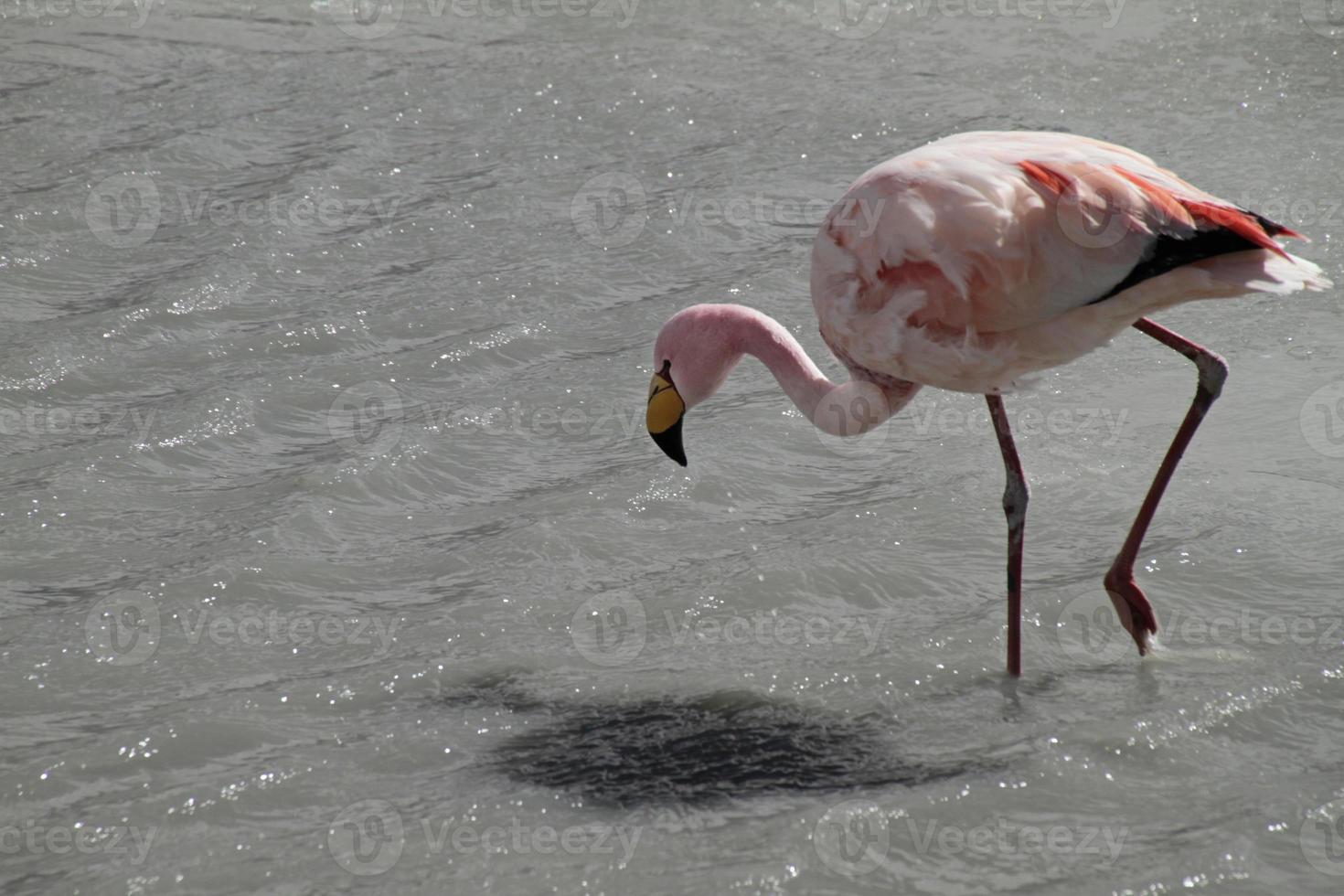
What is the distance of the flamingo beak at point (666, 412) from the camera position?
165 inches

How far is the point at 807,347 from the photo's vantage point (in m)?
5.76

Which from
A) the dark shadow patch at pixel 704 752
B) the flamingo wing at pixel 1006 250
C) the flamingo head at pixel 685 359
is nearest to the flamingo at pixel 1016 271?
the flamingo wing at pixel 1006 250

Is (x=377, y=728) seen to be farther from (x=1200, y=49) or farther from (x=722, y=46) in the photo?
(x=1200, y=49)

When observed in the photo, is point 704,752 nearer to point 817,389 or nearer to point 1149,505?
point 817,389

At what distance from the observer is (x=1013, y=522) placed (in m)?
4.01

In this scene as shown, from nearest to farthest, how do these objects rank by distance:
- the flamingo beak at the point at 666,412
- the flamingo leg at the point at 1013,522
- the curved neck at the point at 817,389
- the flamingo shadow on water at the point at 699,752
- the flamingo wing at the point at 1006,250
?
the flamingo shadow on water at the point at 699,752 < the flamingo wing at the point at 1006,250 < the flamingo leg at the point at 1013,522 < the curved neck at the point at 817,389 < the flamingo beak at the point at 666,412

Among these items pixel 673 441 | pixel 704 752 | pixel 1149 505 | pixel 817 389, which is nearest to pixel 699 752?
pixel 704 752

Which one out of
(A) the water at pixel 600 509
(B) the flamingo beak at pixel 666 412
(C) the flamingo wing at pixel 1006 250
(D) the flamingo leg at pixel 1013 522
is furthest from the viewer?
(B) the flamingo beak at pixel 666 412

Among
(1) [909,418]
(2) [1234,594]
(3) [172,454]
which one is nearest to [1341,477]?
(2) [1234,594]

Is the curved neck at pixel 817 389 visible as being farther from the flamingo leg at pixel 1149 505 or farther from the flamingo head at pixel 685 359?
the flamingo leg at pixel 1149 505

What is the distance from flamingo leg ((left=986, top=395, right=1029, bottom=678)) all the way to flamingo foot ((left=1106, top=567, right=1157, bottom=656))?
25 cm

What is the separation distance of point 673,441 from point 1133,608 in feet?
4.28

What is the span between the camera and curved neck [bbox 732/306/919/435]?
408 centimetres

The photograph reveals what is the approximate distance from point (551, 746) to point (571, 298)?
2.81 meters
